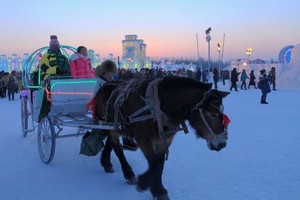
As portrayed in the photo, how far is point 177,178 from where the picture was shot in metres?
5.13

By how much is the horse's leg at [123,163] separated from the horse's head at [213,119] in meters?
1.66

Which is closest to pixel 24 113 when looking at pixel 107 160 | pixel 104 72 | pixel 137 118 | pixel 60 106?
pixel 60 106

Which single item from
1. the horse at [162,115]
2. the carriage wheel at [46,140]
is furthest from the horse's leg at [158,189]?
the carriage wheel at [46,140]

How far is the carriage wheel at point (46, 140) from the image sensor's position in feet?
19.3

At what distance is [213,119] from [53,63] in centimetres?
389

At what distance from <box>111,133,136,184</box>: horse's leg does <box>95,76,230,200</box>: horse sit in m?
0.60

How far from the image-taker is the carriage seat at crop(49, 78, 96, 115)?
6.01 m

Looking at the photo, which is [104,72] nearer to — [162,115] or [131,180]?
[131,180]

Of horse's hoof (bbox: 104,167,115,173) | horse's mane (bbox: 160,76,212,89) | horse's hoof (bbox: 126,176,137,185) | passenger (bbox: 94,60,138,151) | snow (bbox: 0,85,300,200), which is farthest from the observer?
passenger (bbox: 94,60,138,151)

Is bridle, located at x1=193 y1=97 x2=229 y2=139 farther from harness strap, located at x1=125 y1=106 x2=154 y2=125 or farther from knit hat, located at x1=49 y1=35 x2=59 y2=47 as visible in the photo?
knit hat, located at x1=49 y1=35 x2=59 y2=47

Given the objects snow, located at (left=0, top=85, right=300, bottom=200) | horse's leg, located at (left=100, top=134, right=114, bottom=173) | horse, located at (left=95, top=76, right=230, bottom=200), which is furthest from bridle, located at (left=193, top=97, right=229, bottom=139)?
horse's leg, located at (left=100, top=134, right=114, bottom=173)

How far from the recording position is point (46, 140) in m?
6.18

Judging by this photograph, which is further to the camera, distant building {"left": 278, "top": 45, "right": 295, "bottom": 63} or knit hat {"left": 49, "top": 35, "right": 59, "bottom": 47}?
distant building {"left": 278, "top": 45, "right": 295, "bottom": 63}

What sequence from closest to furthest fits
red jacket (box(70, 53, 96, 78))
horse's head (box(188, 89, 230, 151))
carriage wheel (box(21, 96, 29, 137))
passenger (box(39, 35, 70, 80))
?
horse's head (box(188, 89, 230, 151)) < red jacket (box(70, 53, 96, 78)) < passenger (box(39, 35, 70, 80)) < carriage wheel (box(21, 96, 29, 137))
